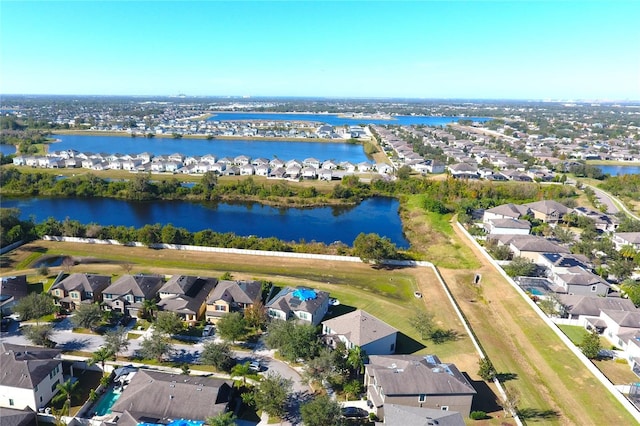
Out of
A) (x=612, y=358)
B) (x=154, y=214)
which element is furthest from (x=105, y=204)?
(x=612, y=358)

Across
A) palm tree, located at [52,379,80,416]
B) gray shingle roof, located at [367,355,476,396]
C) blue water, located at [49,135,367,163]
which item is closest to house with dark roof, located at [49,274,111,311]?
palm tree, located at [52,379,80,416]

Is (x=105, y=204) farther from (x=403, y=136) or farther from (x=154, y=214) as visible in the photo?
(x=403, y=136)

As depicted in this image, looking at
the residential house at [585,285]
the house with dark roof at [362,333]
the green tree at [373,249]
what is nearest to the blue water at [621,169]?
the residential house at [585,285]

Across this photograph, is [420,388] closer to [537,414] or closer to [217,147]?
[537,414]

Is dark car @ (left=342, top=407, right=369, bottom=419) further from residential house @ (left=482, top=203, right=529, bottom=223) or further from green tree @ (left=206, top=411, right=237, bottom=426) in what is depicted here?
residential house @ (left=482, top=203, right=529, bottom=223)

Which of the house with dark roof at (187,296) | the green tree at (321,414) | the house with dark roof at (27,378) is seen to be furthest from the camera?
the house with dark roof at (187,296)

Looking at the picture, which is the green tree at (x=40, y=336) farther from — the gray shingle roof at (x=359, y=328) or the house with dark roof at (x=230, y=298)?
the gray shingle roof at (x=359, y=328)

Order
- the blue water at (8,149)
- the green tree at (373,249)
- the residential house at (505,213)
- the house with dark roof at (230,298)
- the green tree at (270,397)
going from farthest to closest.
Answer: the blue water at (8,149) < the residential house at (505,213) < the green tree at (373,249) < the house with dark roof at (230,298) < the green tree at (270,397)
